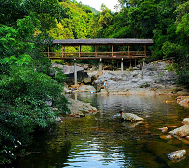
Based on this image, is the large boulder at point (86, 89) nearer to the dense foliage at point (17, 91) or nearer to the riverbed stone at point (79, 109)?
the riverbed stone at point (79, 109)

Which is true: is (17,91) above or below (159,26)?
below

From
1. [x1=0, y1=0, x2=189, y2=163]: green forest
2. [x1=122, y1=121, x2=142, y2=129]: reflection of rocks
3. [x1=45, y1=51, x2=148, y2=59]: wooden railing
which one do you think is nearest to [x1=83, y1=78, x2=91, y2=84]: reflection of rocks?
[x1=45, y1=51, x2=148, y2=59]: wooden railing

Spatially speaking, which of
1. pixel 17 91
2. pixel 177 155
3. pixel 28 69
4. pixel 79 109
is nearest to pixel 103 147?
pixel 177 155

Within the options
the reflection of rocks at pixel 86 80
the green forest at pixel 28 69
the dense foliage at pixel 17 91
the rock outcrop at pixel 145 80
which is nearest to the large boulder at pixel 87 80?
the reflection of rocks at pixel 86 80

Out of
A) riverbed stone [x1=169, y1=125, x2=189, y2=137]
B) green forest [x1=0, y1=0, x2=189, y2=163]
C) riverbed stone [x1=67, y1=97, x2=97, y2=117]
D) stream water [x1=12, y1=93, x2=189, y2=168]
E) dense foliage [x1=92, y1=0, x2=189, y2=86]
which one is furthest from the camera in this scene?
dense foliage [x1=92, y1=0, x2=189, y2=86]

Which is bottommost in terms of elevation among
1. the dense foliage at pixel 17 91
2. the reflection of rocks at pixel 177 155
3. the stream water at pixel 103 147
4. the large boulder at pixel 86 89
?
the large boulder at pixel 86 89

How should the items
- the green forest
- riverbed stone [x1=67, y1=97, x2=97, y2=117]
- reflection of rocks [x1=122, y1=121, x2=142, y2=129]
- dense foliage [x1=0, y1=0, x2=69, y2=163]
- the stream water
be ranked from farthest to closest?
riverbed stone [x1=67, y1=97, x2=97, y2=117], reflection of rocks [x1=122, y1=121, x2=142, y2=129], the stream water, the green forest, dense foliage [x1=0, y1=0, x2=69, y2=163]

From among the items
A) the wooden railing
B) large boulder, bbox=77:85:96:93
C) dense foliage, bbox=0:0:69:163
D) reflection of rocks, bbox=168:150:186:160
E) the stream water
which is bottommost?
large boulder, bbox=77:85:96:93

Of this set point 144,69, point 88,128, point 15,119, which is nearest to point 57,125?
point 88,128

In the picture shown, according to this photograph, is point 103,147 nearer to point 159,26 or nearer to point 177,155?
point 177,155

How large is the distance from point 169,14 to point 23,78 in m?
30.7

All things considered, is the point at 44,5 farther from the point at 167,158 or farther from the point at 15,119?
the point at 167,158

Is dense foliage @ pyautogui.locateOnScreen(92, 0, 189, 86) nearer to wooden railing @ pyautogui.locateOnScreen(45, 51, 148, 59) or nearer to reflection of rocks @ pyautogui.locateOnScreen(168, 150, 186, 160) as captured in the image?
wooden railing @ pyautogui.locateOnScreen(45, 51, 148, 59)

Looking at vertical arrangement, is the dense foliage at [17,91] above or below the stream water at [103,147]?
above
